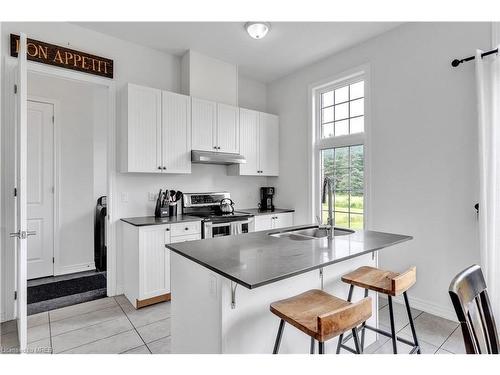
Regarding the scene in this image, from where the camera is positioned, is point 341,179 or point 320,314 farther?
point 341,179

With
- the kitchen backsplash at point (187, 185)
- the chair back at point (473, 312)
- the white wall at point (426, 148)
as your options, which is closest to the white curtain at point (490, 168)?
the white wall at point (426, 148)

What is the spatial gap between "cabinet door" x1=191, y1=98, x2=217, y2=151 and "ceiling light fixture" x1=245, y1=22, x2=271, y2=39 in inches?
38.7

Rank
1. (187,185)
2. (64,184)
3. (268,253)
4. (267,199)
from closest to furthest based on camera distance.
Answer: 1. (268,253)
2. (187,185)
3. (64,184)
4. (267,199)

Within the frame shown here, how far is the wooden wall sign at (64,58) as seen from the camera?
265 cm

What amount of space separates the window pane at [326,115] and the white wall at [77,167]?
3061 millimetres

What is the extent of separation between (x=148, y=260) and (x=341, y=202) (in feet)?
7.77

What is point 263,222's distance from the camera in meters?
3.76

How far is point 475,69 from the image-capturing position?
2.31m

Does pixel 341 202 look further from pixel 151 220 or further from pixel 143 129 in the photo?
pixel 143 129

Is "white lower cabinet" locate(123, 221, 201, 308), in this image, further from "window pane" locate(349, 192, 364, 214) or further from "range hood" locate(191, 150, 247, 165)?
"window pane" locate(349, 192, 364, 214)

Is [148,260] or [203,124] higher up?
[203,124]

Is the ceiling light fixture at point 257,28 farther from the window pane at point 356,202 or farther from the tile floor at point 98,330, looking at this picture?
the tile floor at point 98,330

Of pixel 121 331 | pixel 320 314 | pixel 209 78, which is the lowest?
pixel 121 331

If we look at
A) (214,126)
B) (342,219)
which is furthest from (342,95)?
(214,126)
